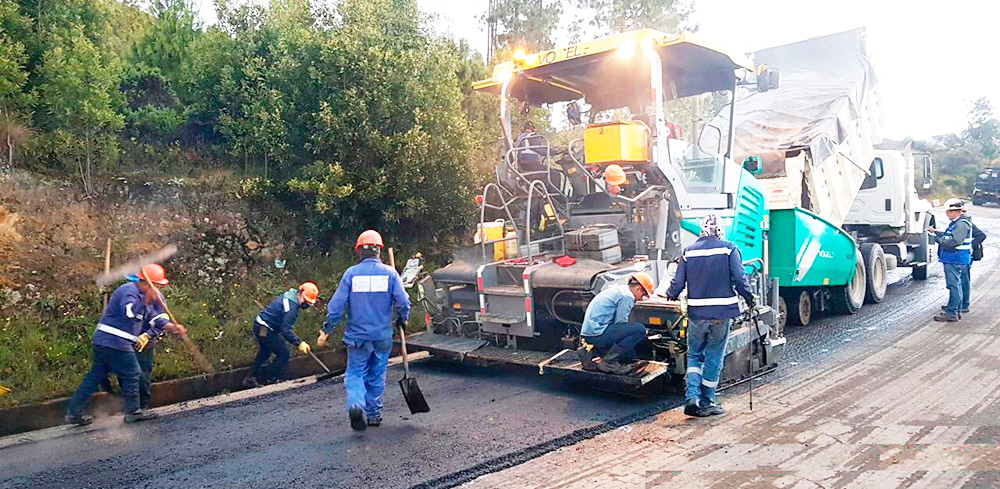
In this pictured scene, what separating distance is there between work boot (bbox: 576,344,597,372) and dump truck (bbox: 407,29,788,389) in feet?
0.19

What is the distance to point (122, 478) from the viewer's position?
421 cm

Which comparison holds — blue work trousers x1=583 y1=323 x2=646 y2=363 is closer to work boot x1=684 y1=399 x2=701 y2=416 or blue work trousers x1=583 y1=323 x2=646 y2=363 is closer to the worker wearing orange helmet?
work boot x1=684 y1=399 x2=701 y2=416

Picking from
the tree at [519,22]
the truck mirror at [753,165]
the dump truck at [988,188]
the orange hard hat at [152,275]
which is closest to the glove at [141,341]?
the orange hard hat at [152,275]

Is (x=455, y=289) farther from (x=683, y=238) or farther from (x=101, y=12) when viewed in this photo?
(x=101, y=12)

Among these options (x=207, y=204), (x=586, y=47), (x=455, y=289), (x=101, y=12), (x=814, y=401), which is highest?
(x=101, y=12)

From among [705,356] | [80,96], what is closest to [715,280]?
[705,356]

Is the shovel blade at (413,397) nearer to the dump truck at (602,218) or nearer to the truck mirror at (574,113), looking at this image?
the dump truck at (602,218)

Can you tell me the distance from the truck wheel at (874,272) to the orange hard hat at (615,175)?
19.4 ft

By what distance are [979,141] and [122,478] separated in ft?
147

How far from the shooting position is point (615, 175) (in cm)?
626

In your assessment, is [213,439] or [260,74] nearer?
[213,439]

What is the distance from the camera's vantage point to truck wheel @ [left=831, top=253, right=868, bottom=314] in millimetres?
9594

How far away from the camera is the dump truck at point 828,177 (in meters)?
8.38

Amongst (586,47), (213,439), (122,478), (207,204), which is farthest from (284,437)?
(207,204)
